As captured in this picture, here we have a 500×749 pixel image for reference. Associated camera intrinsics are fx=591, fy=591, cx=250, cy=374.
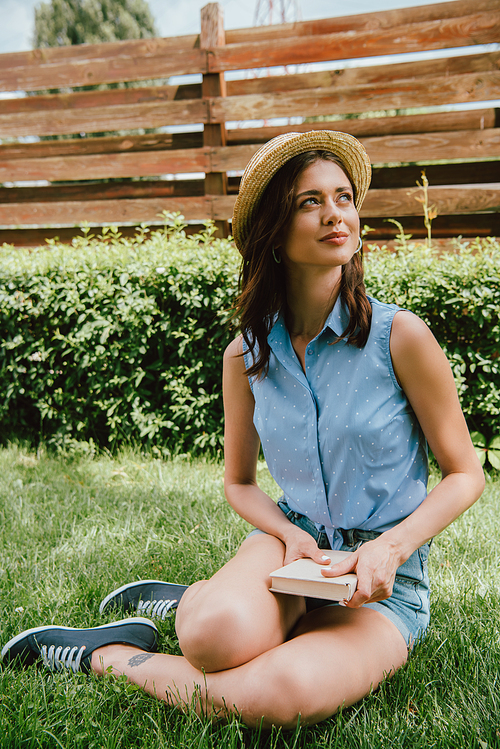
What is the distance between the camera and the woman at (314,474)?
59.0 inches

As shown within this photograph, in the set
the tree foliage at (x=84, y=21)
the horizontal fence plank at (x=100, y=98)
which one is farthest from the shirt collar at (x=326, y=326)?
the tree foliage at (x=84, y=21)

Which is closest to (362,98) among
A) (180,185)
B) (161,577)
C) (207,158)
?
(207,158)

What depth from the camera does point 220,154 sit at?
17.8 feet

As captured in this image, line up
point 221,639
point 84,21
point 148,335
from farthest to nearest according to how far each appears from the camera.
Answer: point 84,21 < point 148,335 < point 221,639

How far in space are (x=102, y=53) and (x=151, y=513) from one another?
16.1 feet

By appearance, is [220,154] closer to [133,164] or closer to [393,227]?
[133,164]

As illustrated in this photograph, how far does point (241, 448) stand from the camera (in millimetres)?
2098

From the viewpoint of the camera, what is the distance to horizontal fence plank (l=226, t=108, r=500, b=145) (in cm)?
479

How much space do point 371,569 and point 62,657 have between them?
1.03 metres

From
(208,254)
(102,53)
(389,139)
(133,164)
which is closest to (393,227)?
(389,139)

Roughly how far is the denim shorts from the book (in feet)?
0.44

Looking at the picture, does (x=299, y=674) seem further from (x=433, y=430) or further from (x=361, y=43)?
(x=361, y=43)

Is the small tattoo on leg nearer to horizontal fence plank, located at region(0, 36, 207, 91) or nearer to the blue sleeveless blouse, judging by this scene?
the blue sleeveless blouse

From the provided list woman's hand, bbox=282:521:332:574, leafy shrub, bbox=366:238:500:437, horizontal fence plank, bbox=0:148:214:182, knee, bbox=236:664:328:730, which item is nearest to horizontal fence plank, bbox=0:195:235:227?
horizontal fence plank, bbox=0:148:214:182
